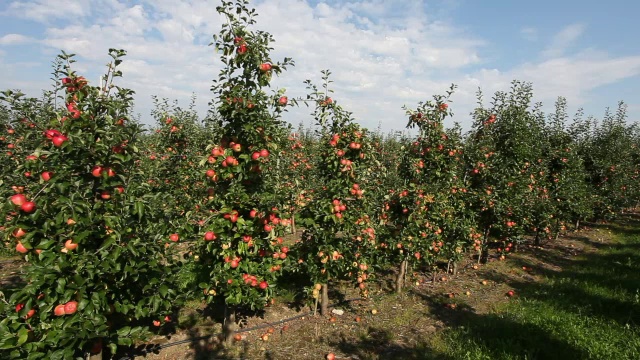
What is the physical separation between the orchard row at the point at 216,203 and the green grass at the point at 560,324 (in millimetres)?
1859

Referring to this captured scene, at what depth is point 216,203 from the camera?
5734mm

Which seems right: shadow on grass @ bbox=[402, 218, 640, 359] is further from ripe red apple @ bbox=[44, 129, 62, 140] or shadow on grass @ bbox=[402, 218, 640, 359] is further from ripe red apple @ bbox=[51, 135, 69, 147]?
ripe red apple @ bbox=[44, 129, 62, 140]

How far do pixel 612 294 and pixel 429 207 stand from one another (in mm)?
4465

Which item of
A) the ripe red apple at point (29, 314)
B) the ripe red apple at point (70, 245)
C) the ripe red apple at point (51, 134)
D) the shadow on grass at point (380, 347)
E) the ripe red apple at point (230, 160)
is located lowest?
the shadow on grass at point (380, 347)

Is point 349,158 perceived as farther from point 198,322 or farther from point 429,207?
point 198,322

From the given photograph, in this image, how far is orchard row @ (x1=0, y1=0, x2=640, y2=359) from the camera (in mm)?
3604

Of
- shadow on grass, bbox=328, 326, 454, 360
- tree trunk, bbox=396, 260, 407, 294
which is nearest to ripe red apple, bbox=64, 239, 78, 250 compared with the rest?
shadow on grass, bbox=328, 326, 454, 360

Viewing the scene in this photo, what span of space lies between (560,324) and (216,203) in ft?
21.9

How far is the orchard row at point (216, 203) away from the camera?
360 cm

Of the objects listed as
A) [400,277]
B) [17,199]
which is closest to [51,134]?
[17,199]

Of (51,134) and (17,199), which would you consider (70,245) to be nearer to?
(17,199)

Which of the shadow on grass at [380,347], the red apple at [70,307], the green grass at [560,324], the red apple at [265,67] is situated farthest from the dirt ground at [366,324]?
the red apple at [265,67]

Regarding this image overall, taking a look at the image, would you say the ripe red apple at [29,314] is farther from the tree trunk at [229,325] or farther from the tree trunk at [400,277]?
the tree trunk at [400,277]

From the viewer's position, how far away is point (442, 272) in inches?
Result: 396
